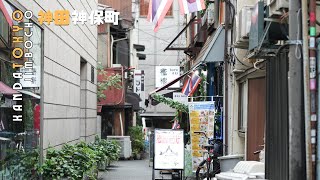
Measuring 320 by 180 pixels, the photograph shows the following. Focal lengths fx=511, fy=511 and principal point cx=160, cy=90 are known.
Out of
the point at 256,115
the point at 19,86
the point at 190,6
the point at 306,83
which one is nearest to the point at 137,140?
the point at 256,115

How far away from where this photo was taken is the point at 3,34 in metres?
8.49

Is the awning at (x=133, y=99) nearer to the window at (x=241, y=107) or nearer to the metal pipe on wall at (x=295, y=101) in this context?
the window at (x=241, y=107)

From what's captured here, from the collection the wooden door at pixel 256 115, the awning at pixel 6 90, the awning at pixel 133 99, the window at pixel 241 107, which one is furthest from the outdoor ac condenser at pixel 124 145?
the awning at pixel 6 90

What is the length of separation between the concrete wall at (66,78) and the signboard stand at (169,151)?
2.40m

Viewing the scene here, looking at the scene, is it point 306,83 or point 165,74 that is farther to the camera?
point 165,74

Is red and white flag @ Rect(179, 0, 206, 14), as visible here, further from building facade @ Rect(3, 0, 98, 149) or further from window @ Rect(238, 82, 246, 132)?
building facade @ Rect(3, 0, 98, 149)

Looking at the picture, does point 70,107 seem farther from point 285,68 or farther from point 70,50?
point 285,68

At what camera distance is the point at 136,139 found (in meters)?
32.2

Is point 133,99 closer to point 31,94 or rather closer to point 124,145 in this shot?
point 124,145

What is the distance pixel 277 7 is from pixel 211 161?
25.8ft

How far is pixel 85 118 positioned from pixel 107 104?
13140mm

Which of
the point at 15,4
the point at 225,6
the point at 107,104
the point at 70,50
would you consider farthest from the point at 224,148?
the point at 107,104

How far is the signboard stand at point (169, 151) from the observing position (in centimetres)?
1352

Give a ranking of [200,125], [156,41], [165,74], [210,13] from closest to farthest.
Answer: [200,125], [210,13], [165,74], [156,41]
